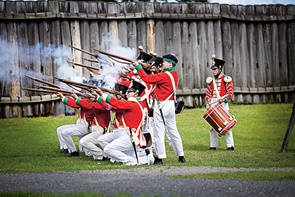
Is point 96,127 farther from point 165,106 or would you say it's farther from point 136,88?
point 165,106

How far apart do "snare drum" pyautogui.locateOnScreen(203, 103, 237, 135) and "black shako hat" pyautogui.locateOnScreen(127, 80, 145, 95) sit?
9.82 ft

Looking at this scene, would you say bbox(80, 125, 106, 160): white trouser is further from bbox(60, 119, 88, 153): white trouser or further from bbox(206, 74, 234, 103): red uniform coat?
bbox(206, 74, 234, 103): red uniform coat

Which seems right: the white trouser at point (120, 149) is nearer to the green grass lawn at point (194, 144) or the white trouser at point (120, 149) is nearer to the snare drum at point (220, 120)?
the green grass lawn at point (194, 144)

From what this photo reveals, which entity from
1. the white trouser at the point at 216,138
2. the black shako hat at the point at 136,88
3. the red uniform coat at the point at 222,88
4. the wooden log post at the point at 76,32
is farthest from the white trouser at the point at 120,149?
the wooden log post at the point at 76,32

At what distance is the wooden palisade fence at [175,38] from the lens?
942 inches

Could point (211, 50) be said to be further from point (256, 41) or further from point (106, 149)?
point (106, 149)

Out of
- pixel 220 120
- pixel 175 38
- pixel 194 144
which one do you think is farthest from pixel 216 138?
pixel 175 38

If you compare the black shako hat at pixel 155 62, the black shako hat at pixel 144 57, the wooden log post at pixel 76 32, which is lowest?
the black shako hat at pixel 155 62

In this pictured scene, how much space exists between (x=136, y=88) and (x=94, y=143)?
186cm

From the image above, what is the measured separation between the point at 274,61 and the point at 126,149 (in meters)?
13.3

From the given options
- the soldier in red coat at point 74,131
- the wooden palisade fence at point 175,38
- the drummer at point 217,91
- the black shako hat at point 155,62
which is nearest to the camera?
the black shako hat at point 155,62

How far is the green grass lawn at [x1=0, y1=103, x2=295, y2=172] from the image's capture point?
621 inches

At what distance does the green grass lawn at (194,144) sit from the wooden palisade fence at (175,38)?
0.66 m

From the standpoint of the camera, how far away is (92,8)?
81.1 feet
